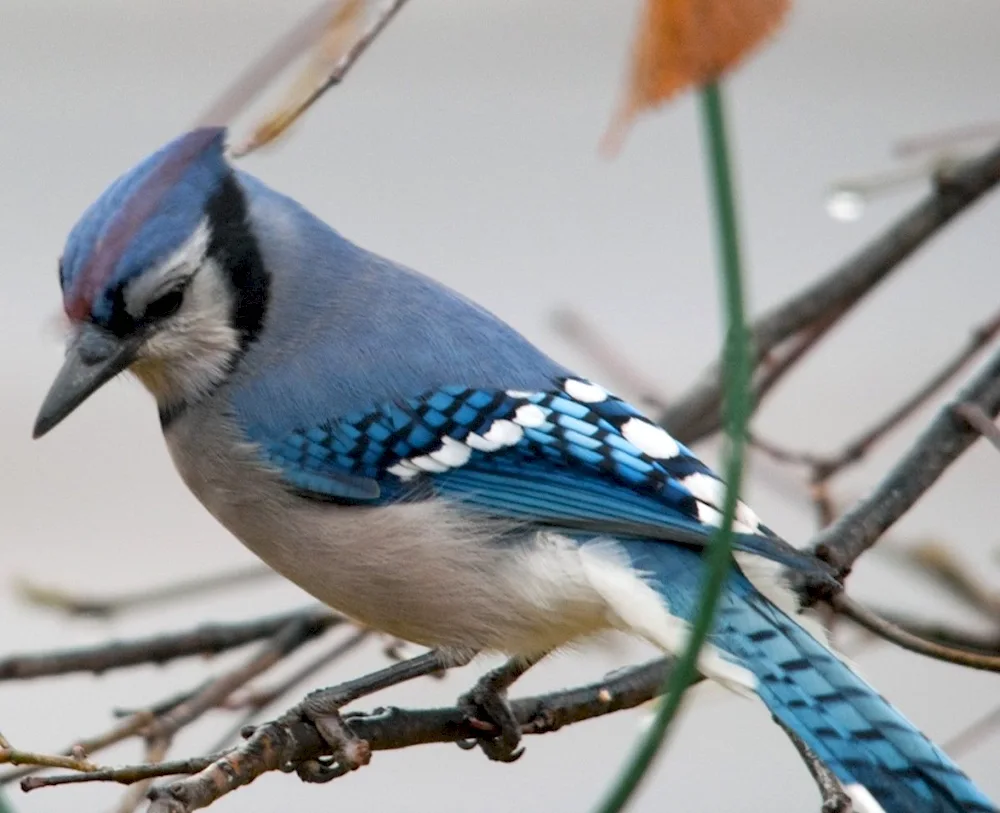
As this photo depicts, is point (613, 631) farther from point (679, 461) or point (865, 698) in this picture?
point (865, 698)

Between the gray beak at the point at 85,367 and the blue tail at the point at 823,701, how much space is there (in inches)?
16.8

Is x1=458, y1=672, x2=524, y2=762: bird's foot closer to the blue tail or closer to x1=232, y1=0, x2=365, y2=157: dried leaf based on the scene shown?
the blue tail

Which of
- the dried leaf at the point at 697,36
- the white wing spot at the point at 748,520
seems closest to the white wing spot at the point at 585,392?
the white wing spot at the point at 748,520

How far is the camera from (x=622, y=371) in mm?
1651

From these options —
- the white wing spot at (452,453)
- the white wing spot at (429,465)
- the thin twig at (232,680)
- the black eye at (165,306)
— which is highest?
the black eye at (165,306)

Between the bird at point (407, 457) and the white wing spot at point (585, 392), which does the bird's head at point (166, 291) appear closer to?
the bird at point (407, 457)

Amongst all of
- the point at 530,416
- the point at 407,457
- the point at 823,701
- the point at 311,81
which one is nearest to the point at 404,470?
the point at 407,457

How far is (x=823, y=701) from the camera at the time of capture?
1.00m

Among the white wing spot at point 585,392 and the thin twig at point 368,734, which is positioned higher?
the white wing spot at point 585,392

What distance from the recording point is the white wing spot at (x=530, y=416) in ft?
4.14

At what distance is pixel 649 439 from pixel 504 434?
124 mm

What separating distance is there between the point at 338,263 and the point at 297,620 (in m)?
0.33

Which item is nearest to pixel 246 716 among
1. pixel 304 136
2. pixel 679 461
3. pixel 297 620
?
pixel 297 620

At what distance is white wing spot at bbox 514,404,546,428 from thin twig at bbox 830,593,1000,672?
0.29m
